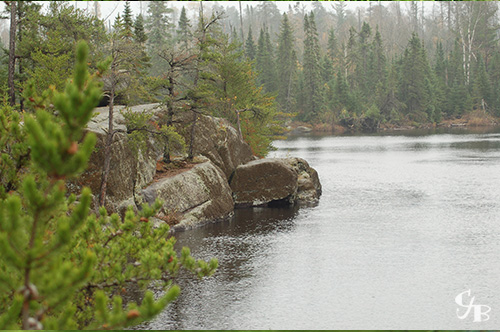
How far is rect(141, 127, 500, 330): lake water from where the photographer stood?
13.1m

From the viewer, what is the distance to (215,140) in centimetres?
2947

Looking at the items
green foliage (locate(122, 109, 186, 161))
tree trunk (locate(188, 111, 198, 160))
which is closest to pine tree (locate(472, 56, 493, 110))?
tree trunk (locate(188, 111, 198, 160))

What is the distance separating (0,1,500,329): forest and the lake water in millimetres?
2483

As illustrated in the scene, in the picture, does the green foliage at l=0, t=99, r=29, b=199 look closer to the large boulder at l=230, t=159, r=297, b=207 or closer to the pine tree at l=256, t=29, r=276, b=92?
the large boulder at l=230, t=159, r=297, b=207

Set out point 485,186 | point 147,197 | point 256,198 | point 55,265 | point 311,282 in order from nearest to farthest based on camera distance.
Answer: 1. point 55,265
2. point 311,282
3. point 147,197
4. point 256,198
5. point 485,186

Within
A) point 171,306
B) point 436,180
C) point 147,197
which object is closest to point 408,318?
point 171,306

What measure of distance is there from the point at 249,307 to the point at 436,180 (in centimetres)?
2450

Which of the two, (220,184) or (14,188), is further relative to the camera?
(220,184)

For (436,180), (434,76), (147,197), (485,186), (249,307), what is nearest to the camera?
(249,307)

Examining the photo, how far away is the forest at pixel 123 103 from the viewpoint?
5355mm

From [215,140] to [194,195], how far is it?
5525 mm

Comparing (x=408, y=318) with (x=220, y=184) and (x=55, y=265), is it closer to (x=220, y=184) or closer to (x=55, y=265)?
(x=55, y=265)

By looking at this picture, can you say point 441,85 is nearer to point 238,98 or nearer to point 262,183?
point 238,98

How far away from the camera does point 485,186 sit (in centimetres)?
3125
